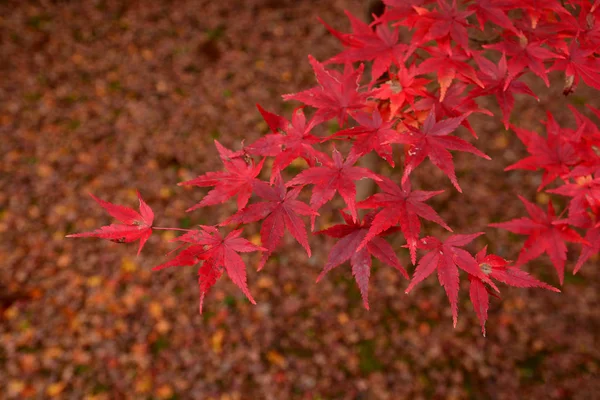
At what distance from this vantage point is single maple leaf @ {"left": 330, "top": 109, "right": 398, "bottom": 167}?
160cm

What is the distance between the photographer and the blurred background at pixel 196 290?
3.69m

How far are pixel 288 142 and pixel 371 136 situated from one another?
0.31 meters

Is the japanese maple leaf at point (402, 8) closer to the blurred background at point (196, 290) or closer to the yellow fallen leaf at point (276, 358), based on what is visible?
the blurred background at point (196, 290)

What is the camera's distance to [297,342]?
388cm

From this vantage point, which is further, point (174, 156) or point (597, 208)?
point (174, 156)

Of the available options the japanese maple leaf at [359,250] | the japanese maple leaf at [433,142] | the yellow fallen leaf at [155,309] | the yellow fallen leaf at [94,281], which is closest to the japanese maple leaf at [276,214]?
the japanese maple leaf at [359,250]

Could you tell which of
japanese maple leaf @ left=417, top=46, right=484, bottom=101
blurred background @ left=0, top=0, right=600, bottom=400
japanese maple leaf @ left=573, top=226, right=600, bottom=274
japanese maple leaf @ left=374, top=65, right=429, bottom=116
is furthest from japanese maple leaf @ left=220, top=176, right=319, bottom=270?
blurred background @ left=0, top=0, right=600, bottom=400

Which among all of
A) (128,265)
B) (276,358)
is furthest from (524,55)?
(128,265)

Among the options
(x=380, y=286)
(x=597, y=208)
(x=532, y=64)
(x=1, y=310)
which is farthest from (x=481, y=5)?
(x=1, y=310)

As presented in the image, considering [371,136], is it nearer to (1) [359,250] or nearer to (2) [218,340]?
(1) [359,250]

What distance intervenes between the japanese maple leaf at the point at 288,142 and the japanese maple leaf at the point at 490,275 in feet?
2.49

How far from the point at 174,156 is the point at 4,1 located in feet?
13.8

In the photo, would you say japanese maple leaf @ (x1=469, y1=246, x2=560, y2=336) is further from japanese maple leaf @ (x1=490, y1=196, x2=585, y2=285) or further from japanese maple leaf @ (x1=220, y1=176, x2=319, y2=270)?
japanese maple leaf @ (x1=220, y1=176, x2=319, y2=270)

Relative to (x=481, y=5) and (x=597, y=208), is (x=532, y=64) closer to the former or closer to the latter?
(x=481, y=5)
